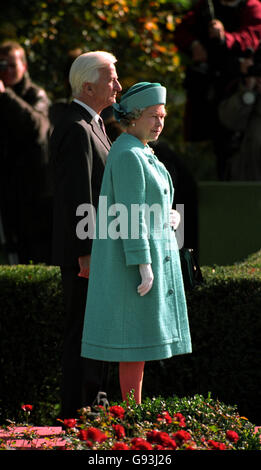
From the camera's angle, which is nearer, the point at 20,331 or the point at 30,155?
the point at 20,331

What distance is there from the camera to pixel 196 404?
3.66 meters

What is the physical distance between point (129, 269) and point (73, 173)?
2.14 feet

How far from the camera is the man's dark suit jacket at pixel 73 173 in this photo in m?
4.24

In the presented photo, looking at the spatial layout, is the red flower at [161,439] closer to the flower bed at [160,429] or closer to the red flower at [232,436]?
the flower bed at [160,429]

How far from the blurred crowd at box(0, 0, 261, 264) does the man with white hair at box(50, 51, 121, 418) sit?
8.56 feet

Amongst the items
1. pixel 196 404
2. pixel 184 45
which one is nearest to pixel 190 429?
pixel 196 404

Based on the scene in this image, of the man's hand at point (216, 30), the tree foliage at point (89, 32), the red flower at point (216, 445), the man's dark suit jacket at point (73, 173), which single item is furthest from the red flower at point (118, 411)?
the tree foliage at point (89, 32)

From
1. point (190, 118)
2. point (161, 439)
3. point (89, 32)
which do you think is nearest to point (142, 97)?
point (161, 439)

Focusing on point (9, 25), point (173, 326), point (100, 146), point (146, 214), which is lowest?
point (173, 326)

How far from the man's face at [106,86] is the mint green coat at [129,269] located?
1.56ft

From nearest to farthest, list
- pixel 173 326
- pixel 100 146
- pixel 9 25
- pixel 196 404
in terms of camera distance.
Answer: pixel 196 404, pixel 173 326, pixel 100 146, pixel 9 25

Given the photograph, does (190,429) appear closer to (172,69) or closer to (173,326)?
(173,326)
